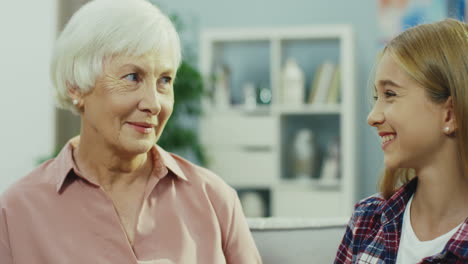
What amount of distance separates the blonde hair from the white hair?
20.8 inches

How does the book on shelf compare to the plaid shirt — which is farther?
the book on shelf

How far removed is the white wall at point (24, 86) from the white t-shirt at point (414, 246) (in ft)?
10.2

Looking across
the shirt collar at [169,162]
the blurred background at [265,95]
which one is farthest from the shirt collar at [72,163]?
the blurred background at [265,95]

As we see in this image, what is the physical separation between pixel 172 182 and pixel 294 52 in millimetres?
3416

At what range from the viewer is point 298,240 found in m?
1.71

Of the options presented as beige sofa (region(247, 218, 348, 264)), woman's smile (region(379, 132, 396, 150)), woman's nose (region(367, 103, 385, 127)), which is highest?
woman's nose (region(367, 103, 385, 127))

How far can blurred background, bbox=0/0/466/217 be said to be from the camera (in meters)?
4.18

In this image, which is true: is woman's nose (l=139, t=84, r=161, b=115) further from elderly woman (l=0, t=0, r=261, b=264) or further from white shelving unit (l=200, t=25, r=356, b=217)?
white shelving unit (l=200, t=25, r=356, b=217)

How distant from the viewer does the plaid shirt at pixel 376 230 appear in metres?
1.39

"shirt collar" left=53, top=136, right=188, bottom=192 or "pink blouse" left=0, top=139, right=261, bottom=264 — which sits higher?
"shirt collar" left=53, top=136, right=188, bottom=192

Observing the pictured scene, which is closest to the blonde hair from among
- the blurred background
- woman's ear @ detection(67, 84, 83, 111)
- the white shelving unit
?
woman's ear @ detection(67, 84, 83, 111)

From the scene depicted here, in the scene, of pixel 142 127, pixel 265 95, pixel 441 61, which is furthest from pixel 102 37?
pixel 265 95

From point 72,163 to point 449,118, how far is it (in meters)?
0.84

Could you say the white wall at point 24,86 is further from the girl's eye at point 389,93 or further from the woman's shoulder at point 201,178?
the girl's eye at point 389,93
